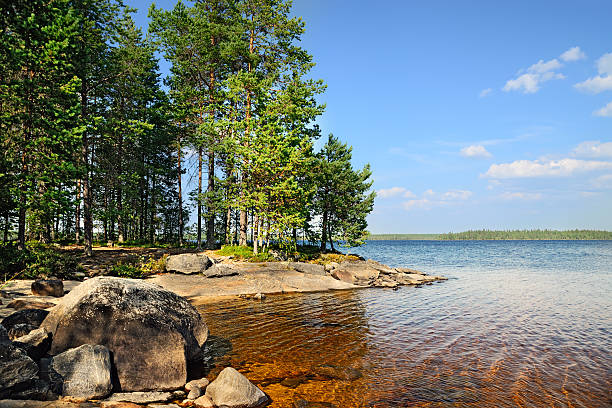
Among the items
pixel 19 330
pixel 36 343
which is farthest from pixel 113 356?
pixel 19 330

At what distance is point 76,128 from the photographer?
20953 mm

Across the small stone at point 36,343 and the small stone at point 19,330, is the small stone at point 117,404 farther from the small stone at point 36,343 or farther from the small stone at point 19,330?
the small stone at point 19,330

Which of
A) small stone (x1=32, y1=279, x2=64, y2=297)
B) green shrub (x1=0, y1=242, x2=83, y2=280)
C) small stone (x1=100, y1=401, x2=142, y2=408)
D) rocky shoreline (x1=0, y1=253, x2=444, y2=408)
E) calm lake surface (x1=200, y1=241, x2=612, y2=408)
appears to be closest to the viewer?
rocky shoreline (x1=0, y1=253, x2=444, y2=408)

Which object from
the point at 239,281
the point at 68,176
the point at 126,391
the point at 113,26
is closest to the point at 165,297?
the point at 126,391

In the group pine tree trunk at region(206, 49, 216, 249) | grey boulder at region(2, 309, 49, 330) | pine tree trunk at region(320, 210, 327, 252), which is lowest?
grey boulder at region(2, 309, 49, 330)

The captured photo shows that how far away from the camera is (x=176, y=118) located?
111 feet

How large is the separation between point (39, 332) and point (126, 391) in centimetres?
229

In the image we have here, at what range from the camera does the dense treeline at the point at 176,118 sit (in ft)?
65.4

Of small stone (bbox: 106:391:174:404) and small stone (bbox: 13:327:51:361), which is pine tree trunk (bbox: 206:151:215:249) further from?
small stone (bbox: 106:391:174:404)

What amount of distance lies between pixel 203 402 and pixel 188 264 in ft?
50.8

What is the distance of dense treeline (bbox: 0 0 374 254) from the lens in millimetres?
19938

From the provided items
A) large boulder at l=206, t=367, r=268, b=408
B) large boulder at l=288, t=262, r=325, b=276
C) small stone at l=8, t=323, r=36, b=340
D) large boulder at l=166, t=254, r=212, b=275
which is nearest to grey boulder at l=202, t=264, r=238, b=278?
large boulder at l=166, t=254, r=212, b=275

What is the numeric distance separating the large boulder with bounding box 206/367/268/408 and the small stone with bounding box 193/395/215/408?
0.23 feet

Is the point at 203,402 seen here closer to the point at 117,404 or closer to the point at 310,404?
the point at 117,404
